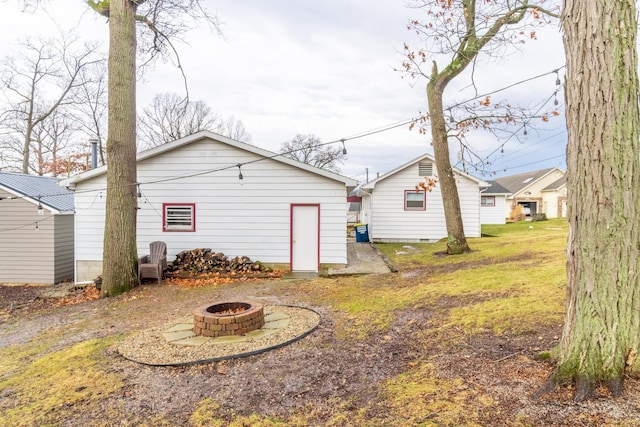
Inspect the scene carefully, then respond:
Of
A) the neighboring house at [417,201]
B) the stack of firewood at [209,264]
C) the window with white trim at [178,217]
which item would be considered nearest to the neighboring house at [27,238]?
the window with white trim at [178,217]

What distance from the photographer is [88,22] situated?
9750 mm

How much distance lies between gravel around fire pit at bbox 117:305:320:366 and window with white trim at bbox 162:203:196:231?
17.6 feet

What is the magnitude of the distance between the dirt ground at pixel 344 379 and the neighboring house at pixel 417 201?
11.5 m

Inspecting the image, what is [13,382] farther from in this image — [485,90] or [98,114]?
[98,114]

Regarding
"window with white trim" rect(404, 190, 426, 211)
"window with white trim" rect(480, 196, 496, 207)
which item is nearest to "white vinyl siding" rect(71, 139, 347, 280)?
"window with white trim" rect(404, 190, 426, 211)

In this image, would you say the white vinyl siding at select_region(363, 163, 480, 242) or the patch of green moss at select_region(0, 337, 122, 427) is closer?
the patch of green moss at select_region(0, 337, 122, 427)

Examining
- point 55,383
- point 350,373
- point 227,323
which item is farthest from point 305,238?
point 55,383

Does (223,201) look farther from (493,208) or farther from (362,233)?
(493,208)

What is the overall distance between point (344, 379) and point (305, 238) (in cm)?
690

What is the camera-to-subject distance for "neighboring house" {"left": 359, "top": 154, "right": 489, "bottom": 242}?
54.1 feet

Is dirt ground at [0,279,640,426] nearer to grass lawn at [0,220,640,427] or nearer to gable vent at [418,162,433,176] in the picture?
grass lawn at [0,220,640,427]

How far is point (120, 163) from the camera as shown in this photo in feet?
27.9

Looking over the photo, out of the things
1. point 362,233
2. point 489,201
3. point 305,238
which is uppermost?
point 489,201

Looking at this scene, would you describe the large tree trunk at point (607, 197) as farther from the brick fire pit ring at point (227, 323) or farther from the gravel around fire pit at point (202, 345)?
the brick fire pit ring at point (227, 323)
